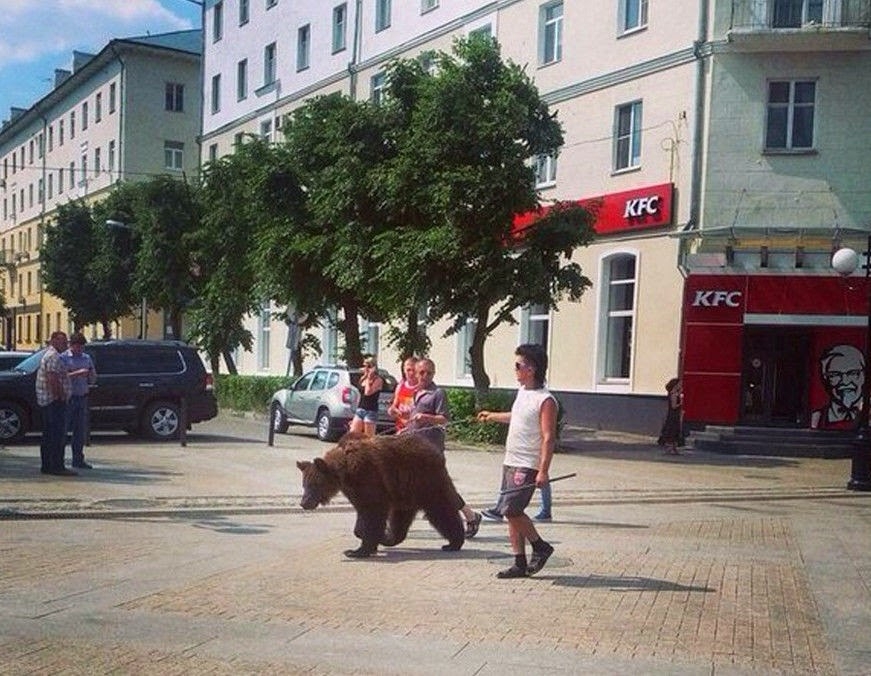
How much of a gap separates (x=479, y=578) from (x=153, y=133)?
54.1m

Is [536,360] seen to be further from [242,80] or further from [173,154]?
[173,154]

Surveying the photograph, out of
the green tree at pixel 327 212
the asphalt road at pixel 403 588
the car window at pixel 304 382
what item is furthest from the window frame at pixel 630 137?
the asphalt road at pixel 403 588

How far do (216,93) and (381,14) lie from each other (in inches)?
589

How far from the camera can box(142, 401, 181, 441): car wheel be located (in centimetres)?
1952

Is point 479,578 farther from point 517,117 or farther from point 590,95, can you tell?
point 590,95

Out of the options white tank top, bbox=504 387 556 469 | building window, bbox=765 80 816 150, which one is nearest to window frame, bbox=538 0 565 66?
building window, bbox=765 80 816 150

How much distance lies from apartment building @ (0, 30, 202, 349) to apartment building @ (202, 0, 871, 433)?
31.3 m

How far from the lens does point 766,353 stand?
80.3ft

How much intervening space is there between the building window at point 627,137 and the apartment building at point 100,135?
3187 cm

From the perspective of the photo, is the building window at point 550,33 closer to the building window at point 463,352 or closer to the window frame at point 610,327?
the window frame at point 610,327

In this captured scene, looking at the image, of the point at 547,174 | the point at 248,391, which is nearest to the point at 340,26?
the point at 547,174

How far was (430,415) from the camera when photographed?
33.5 ft

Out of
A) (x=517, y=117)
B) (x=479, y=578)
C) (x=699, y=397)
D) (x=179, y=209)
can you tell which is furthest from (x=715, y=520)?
(x=179, y=209)

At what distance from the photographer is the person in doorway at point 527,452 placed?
778cm
